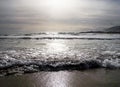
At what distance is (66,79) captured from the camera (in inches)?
246

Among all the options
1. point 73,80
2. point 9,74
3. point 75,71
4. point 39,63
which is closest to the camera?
point 73,80

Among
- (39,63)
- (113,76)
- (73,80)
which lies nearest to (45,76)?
(73,80)

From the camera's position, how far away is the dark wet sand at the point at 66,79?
5.72 m

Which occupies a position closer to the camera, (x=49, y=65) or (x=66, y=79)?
(x=66, y=79)

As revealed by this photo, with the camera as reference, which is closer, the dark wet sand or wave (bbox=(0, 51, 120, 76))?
the dark wet sand

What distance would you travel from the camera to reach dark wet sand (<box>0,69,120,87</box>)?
18.8ft

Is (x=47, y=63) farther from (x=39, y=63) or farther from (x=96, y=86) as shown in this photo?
(x=96, y=86)

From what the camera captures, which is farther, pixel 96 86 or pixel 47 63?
pixel 47 63

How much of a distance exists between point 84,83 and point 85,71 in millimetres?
1376

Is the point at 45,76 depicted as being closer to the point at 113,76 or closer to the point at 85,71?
the point at 85,71

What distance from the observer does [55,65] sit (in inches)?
300

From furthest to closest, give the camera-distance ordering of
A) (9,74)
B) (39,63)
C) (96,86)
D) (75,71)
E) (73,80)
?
(39,63) → (75,71) → (9,74) → (73,80) → (96,86)

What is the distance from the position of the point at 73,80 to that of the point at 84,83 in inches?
15.9

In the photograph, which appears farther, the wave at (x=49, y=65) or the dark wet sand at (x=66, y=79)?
the wave at (x=49, y=65)
